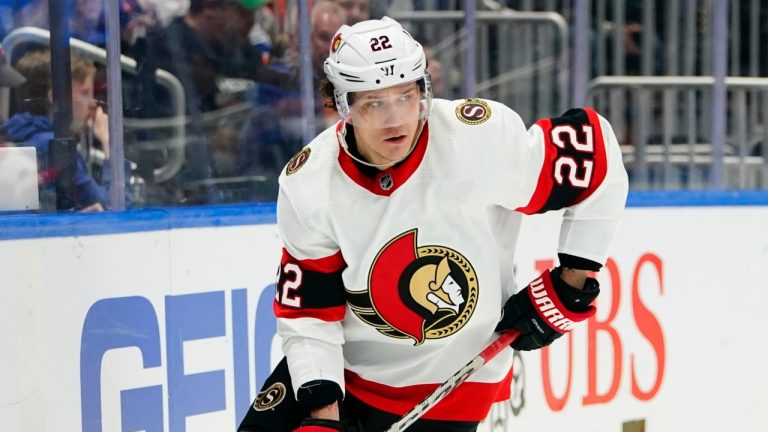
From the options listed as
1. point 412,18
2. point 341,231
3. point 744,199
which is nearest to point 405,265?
point 341,231

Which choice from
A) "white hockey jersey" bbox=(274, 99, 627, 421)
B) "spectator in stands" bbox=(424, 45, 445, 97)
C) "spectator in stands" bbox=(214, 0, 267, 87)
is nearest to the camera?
"white hockey jersey" bbox=(274, 99, 627, 421)

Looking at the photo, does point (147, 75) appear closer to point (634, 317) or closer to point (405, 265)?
point (405, 265)

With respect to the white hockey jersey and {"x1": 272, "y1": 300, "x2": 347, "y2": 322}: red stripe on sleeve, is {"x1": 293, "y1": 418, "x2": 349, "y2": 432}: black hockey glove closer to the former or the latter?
the white hockey jersey

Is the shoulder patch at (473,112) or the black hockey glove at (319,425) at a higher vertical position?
the shoulder patch at (473,112)

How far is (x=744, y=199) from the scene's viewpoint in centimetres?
424

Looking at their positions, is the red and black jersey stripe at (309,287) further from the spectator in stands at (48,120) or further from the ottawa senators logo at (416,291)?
the spectator in stands at (48,120)

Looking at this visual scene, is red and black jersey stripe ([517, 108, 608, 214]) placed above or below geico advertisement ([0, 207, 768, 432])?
above

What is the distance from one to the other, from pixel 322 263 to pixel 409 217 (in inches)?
7.1

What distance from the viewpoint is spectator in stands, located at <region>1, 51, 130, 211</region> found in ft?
9.80

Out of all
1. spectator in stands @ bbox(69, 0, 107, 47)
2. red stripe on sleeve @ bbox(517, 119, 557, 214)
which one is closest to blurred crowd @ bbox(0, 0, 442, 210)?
spectator in stands @ bbox(69, 0, 107, 47)

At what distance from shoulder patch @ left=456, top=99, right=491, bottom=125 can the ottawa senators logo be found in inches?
9.0

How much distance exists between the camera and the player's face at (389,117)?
235 centimetres

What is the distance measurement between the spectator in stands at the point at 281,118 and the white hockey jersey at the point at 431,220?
100 cm

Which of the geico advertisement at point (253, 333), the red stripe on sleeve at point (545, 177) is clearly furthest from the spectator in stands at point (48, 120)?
the red stripe on sleeve at point (545, 177)
